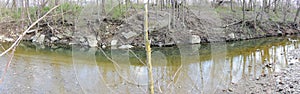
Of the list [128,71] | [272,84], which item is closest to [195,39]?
[272,84]

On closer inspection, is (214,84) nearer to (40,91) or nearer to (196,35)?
(40,91)

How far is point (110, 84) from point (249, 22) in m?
11.8

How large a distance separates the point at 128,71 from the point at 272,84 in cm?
345

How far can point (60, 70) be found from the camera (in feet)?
23.8

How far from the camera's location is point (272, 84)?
5.72 m

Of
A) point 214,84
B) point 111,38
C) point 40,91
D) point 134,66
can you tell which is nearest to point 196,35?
point 111,38

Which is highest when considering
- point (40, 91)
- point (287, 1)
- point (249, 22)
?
point (287, 1)

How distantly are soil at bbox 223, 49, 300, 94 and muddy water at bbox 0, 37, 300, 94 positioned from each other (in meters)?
0.26

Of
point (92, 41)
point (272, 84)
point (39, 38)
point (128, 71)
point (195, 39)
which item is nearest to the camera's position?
point (128, 71)

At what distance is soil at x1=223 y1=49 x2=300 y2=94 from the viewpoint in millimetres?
5270

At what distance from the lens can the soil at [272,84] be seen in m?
5.27

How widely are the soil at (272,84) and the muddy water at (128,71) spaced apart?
0.26 meters

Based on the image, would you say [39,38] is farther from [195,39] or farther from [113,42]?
[195,39]

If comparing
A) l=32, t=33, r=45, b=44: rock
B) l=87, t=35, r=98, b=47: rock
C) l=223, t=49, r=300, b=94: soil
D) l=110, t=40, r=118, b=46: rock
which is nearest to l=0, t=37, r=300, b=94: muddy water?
l=223, t=49, r=300, b=94: soil
